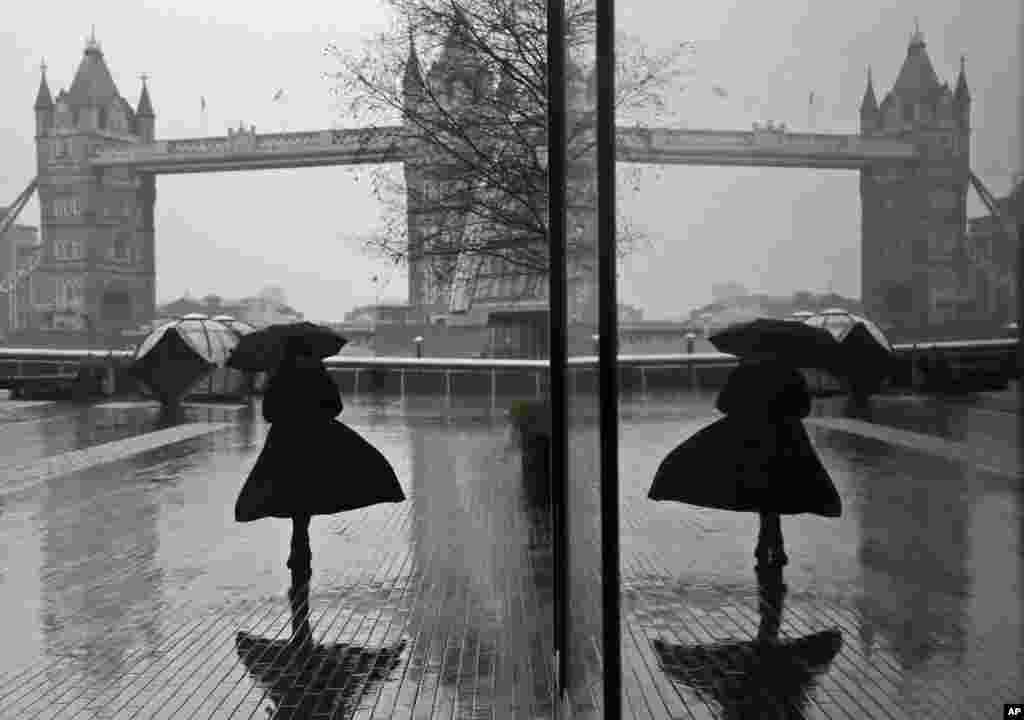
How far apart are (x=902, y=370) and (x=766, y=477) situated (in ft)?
2.64

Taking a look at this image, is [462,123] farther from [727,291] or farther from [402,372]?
[402,372]

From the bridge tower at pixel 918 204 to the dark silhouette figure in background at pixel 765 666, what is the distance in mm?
848

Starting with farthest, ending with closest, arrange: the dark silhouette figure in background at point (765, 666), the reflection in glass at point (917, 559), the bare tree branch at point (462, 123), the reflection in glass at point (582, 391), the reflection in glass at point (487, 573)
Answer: the bare tree branch at point (462, 123) → the reflection in glass at point (487, 573) → the reflection in glass at point (582, 391) → the dark silhouette figure in background at point (765, 666) → the reflection in glass at point (917, 559)

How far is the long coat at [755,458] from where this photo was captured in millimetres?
2330

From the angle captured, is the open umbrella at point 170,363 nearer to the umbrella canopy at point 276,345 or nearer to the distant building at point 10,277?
the umbrella canopy at point 276,345

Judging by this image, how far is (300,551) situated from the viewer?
26.2 ft

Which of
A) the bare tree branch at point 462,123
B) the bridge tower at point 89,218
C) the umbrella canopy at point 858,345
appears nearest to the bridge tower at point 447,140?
the bare tree branch at point 462,123

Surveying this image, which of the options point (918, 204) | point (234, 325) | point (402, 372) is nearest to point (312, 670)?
point (918, 204)

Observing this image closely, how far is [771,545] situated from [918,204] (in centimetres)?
116

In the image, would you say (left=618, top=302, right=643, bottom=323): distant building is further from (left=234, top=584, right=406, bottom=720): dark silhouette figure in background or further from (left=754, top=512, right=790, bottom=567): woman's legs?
(left=234, top=584, right=406, bottom=720): dark silhouette figure in background

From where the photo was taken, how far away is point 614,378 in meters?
3.25

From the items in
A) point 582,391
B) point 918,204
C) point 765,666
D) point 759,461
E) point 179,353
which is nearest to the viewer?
point 918,204

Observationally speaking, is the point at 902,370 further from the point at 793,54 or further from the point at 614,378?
Answer: the point at 614,378

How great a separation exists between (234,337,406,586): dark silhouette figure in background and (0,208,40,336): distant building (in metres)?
97.3
